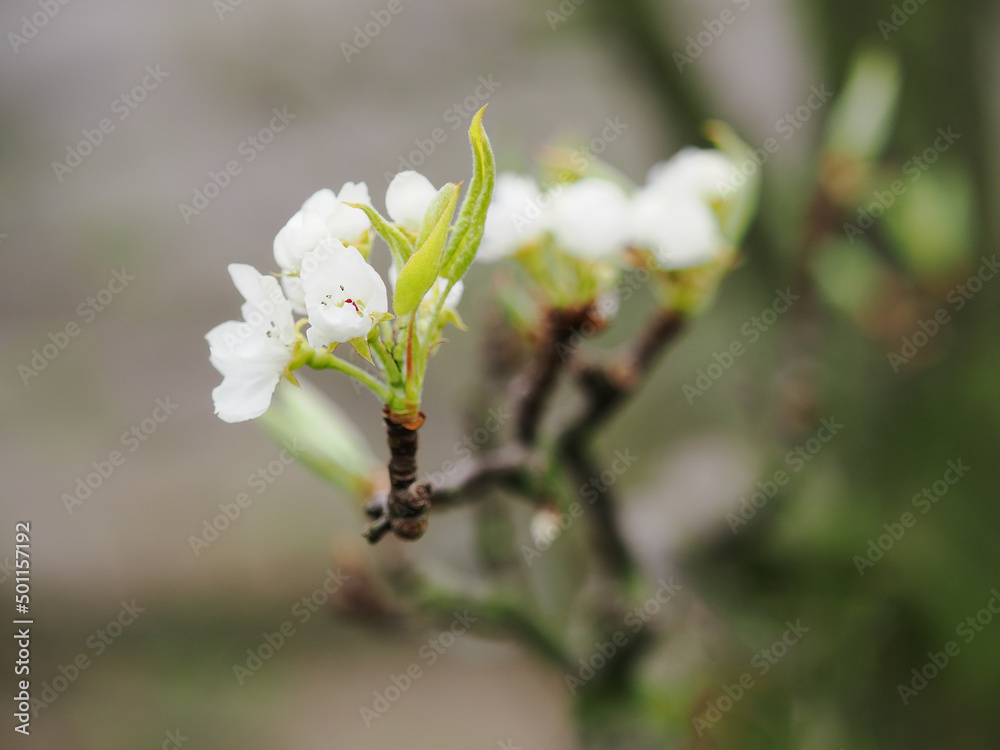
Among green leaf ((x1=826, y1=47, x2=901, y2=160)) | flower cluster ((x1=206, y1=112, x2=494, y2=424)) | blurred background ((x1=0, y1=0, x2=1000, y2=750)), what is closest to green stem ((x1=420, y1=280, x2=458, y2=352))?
flower cluster ((x1=206, y1=112, x2=494, y2=424))

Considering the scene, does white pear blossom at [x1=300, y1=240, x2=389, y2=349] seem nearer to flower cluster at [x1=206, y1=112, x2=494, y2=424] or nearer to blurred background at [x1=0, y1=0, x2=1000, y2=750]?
flower cluster at [x1=206, y1=112, x2=494, y2=424]

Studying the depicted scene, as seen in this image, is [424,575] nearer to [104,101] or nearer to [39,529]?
[39,529]

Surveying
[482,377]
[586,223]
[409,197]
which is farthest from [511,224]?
[482,377]

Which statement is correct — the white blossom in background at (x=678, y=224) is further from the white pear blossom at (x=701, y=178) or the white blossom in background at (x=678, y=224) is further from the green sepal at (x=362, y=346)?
the green sepal at (x=362, y=346)

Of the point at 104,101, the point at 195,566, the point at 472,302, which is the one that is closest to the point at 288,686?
the point at 195,566

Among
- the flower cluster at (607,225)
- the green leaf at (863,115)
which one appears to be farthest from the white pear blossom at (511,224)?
the green leaf at (863,115)

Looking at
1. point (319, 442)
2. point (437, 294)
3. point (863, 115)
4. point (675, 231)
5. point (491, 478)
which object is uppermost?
point (863, 115)

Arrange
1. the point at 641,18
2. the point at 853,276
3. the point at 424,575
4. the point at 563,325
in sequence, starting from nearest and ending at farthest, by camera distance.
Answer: the point at 563,325 < the point at 424,575 < the point at 853,276 < the point at 641,18

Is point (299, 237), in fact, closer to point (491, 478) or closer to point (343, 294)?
point (343, 294)
